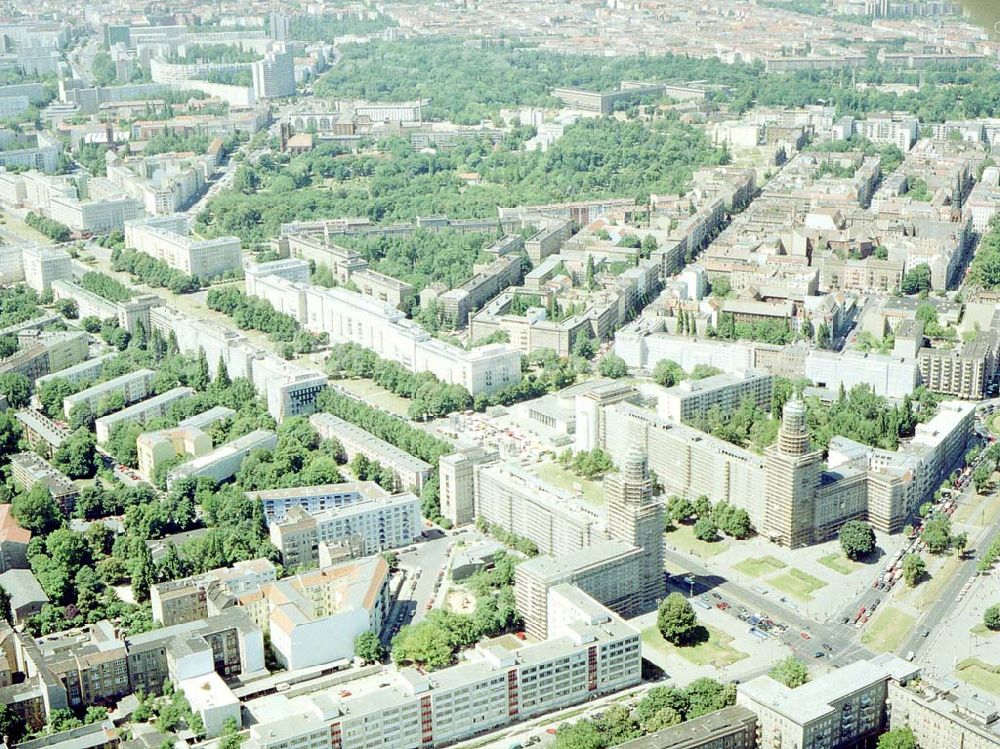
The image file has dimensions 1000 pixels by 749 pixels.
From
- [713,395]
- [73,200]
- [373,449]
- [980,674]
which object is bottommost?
[980,674]

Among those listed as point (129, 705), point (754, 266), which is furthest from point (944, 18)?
point (129, 705)

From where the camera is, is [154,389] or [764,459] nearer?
[764,459]

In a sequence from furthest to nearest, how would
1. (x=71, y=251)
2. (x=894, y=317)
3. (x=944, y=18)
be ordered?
(x=944, y=18), (x=71, y=251), (x=894, y=317)

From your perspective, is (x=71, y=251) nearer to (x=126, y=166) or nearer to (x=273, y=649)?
(x=126, y=166)

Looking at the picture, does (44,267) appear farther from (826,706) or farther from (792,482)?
(826,706)

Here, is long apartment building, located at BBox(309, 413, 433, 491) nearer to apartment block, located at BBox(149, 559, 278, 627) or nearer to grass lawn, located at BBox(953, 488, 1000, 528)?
apartment block, located at BBox(149, 559, 278, 627)

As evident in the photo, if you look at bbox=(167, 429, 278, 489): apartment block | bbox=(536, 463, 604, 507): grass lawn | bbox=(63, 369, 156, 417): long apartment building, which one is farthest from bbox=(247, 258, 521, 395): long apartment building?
bbox=(63, 369, 156, 417): long apartment building

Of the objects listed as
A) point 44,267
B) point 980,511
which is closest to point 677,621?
point 980,511
